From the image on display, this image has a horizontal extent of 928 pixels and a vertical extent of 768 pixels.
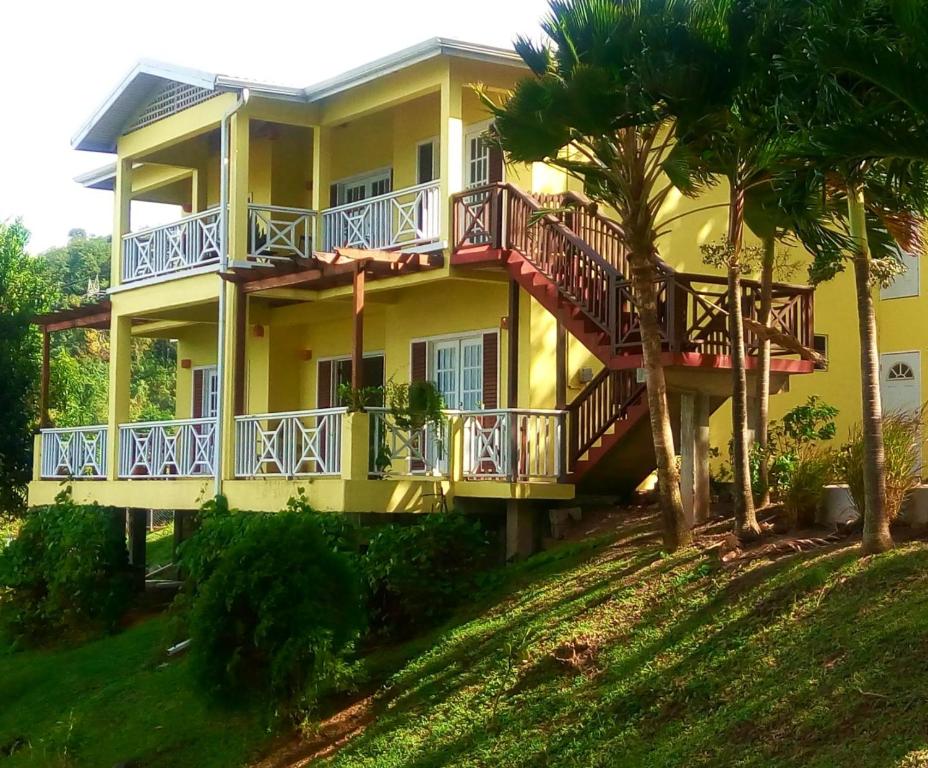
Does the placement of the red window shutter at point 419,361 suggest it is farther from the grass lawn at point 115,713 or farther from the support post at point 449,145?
the grass lawn at point 115,713

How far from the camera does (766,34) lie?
12.9 meters

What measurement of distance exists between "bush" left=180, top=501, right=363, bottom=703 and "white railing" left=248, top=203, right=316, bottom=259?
20.9 ft

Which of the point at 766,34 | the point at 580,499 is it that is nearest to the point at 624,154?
the point at 766,34

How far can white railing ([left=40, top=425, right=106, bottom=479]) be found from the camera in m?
23.3

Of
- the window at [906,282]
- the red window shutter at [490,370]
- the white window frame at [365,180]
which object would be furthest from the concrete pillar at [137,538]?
the window at [906,282]

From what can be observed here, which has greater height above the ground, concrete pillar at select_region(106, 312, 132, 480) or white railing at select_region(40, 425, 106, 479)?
concrete pillar at select_region(106, 312, 132, 480)

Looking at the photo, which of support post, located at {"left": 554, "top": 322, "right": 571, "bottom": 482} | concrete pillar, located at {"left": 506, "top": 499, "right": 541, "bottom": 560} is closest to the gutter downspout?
concrete pillar, located at {"left": 506, "top": 499, "right": 541, "bottom": 560}

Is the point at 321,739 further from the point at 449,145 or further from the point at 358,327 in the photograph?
the point at 449,145

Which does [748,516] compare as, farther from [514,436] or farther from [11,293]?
[11,293]

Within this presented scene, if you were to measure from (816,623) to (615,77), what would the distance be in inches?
218

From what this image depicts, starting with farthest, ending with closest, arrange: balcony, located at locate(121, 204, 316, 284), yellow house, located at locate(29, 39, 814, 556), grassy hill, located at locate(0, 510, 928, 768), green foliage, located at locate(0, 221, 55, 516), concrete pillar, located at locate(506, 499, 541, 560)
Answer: green foliage, located at locate(0, 221, 55, 516), balcony, located at locate(121, 204, 316, 284), concrete pillar, located at locate(506, 499, 541, 560), yellow house, located at locate(29, 39, 814, 556), grassy hill, located at locate(0, 510, 928, 768)

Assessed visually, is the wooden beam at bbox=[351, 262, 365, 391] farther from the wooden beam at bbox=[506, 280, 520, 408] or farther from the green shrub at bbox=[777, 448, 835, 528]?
the green shrub at bbox=[777, 448, 835, 528]

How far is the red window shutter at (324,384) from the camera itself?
2395cm

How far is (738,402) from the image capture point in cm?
1473
